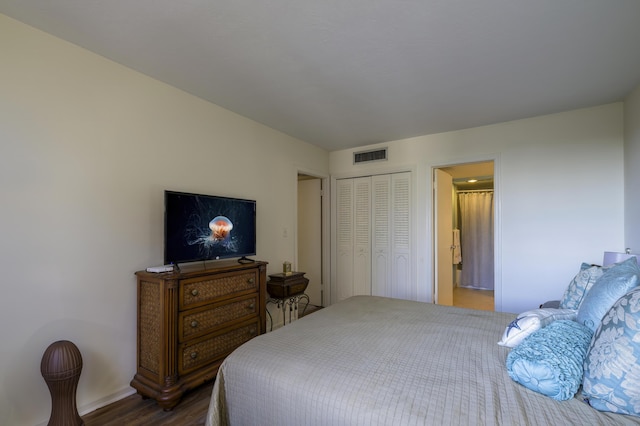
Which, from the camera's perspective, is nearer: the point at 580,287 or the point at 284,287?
the point at 580,287

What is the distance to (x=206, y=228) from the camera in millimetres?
2496

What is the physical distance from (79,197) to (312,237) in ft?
10.7

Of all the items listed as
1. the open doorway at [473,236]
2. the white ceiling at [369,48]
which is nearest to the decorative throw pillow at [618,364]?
the white ceiling at [369,48]

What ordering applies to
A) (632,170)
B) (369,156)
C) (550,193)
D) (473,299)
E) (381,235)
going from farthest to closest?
(473,299)
(369,156)
(381,235)
(550,193)
(632,170)

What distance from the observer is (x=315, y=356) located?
4.65ft

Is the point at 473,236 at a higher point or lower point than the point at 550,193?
lower

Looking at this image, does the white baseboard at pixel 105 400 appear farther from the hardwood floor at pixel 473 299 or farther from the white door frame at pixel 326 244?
the hardwood floor at pixel 473 299

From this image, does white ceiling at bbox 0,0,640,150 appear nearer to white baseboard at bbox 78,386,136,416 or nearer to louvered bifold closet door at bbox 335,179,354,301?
louvered bifold closet door at bbox 335,179,354,301

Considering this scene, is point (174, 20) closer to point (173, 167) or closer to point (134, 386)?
point (173, 167)

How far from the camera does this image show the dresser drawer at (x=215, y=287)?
2.14m

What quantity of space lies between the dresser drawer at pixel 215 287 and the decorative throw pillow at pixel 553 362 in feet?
6.51

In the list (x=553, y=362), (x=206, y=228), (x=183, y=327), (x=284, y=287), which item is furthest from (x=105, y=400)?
(x=553, y=362)

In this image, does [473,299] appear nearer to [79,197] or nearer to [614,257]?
[614,257]

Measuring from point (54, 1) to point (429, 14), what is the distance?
2.05 m
